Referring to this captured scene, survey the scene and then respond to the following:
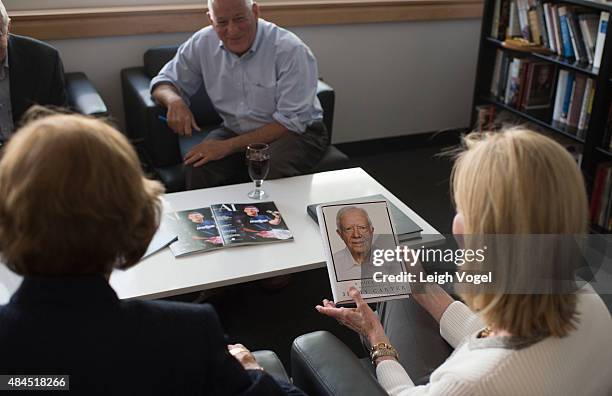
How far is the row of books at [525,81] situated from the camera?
10.6 ft

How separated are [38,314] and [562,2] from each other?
9.49ft

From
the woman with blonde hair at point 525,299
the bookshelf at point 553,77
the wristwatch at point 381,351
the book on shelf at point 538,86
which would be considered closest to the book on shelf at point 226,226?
the wristwatch at point 381,351

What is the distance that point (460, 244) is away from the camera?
3.71 ft

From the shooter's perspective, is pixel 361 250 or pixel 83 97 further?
pixel 83 97

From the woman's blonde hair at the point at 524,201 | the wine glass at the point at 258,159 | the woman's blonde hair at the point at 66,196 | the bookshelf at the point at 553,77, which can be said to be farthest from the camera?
the bookshelf at the point at 553,77

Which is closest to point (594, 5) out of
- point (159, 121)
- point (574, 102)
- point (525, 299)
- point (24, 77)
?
point (574, 102)

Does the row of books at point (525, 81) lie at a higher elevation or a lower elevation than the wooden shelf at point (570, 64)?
lower

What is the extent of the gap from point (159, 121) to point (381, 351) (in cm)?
169

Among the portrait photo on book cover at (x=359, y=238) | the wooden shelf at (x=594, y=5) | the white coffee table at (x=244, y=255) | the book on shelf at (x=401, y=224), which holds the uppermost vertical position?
the wooden shelf at (x=594, y=5)

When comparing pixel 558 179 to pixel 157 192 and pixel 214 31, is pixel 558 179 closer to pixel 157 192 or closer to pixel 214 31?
pixel 157 192

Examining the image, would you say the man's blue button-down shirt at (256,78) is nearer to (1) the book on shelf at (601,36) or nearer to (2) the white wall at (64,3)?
(2) the white wall at (64,3)

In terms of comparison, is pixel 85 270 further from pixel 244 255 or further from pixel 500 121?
pixel 500 121

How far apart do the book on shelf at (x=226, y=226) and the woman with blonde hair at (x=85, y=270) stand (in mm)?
785

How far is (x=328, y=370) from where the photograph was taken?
1.24 m
